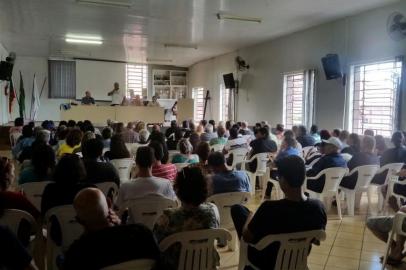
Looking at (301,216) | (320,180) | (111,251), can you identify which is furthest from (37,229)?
(320,180)

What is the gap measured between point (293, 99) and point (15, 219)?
8.19 meters

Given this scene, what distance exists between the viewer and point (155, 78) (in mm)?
16328

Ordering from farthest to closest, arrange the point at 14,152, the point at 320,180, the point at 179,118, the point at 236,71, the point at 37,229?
the point at 179,118 < the point at 236,71 < the point at 14,152 < the point at 320,180 < the point at 37,229

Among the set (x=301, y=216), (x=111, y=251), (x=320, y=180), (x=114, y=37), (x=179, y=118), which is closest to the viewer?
(x=111, y=251)

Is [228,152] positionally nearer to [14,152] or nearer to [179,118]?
[14,152]

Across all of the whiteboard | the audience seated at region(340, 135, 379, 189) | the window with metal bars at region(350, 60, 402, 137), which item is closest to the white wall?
the window with metal bars at region(350, 60, 402, 137)

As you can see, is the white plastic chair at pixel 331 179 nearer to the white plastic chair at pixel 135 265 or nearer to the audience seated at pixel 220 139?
the audience seated at pixel 220 139

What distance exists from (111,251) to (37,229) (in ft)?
3.60

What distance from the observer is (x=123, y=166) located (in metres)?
4.52

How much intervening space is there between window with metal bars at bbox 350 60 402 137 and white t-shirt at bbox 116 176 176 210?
5.13 metres

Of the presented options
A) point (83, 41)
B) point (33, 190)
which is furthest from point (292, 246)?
point (83, 41)

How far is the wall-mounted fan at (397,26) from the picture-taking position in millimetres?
6263

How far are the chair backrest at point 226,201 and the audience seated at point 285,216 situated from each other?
83 cm

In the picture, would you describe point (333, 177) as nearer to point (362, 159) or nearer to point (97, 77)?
point (362, 159)
